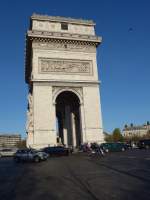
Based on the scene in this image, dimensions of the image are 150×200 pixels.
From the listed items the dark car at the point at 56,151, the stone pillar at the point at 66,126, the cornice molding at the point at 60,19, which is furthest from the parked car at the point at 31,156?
the cornice molding at the point at 60,19

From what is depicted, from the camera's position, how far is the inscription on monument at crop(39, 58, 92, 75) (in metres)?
36.3

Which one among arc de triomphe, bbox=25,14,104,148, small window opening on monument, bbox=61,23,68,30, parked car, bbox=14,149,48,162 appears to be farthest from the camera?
small window opening on monument, bbox=61,23,68,30

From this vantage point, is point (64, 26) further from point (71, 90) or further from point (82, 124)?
point (82, 124)

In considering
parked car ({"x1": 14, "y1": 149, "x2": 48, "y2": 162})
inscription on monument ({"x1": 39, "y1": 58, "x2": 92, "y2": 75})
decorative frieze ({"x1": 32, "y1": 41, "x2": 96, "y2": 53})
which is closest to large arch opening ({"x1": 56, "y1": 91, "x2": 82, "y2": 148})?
inscription on monument ({"x1": 39, "y1": 58, "x2": 92, "y2": 75})

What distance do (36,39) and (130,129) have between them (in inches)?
5942

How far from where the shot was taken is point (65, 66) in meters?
37.0

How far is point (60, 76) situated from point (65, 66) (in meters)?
1.70

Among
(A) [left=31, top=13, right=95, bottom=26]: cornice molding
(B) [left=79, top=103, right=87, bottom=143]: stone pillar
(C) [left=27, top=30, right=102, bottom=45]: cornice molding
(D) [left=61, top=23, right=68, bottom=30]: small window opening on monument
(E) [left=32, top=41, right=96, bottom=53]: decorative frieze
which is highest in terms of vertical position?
(A) [left=31, top=13, right=95, bottom=26]: cornice molding

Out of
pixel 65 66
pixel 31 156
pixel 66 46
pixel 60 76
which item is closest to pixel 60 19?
pixel 66 46

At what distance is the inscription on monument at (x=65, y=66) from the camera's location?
36.3 meters

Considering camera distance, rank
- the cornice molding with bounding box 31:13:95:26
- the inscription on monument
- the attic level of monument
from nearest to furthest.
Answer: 1. the inscription on monument
2. the attic level of monument
3. the cornice molding with bounding box 31:13:95:26

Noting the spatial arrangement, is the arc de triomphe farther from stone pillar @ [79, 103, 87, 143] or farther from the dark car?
the dark car

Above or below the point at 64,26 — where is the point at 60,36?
below

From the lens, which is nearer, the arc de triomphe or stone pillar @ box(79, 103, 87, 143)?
the arc de triomphe
